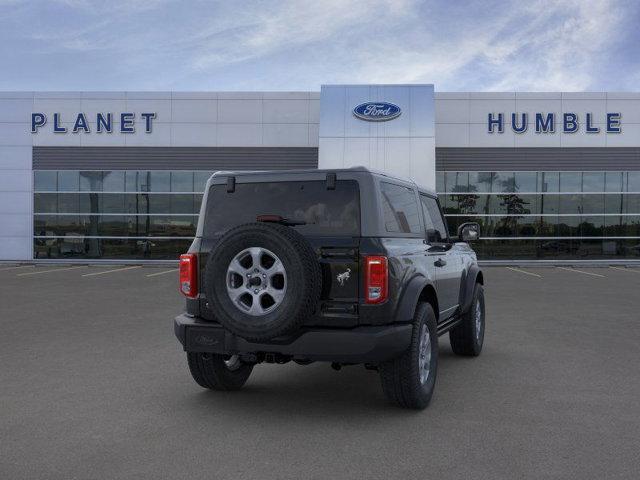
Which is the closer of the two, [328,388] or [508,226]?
[328,388]

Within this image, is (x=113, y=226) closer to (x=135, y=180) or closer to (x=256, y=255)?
(x=135, y=180)

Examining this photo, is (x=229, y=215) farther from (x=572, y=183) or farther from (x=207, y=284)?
(x=572, y=183)

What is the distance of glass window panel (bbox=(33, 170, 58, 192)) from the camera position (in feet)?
91.2

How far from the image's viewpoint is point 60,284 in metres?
16.5

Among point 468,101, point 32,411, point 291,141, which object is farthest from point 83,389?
point 468,101

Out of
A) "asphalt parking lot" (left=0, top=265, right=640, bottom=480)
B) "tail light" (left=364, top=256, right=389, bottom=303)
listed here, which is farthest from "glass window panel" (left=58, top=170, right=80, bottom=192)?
"tail light" (left=364, top=256, right=389, bottom=303)

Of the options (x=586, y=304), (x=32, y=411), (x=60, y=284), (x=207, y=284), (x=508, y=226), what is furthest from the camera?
(x=508, y=226)

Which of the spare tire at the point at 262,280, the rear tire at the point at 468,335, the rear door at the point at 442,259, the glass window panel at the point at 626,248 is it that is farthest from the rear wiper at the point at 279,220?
the glass window panel at the point at 626,248

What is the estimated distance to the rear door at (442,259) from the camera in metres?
5.82

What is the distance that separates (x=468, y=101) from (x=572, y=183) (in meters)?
5.67

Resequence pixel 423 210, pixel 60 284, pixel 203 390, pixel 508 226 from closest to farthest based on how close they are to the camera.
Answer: pixel 203 390, pixel 423 210, pixel 60 284, pixel 508 226

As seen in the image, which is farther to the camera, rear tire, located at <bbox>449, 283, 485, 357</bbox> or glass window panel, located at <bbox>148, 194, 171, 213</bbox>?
glass window panel, located at <bbox>148, 194, 171, 213</bbox>

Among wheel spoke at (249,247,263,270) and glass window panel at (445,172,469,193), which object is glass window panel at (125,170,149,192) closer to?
glass window panel at (445,172,469,193)

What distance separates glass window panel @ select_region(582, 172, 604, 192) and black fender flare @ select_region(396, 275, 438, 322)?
80.6 ft
